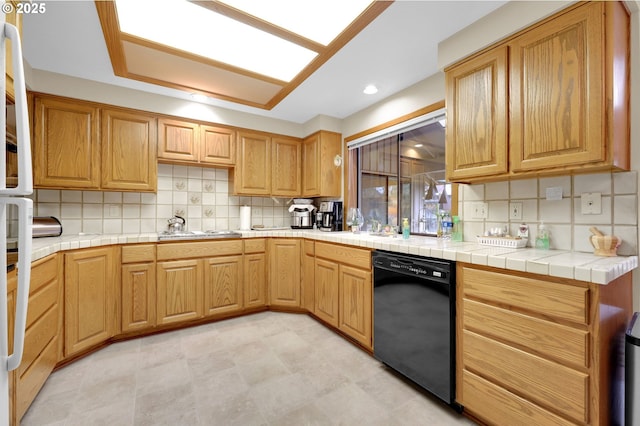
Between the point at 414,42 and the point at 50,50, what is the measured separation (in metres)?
2.62

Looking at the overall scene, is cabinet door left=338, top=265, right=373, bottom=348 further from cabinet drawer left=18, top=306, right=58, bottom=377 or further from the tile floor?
cabinet drawer left=18, top=306, right=58, bottom=377

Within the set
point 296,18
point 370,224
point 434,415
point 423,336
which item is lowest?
point 434,415

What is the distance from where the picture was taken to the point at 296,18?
5.56 ft

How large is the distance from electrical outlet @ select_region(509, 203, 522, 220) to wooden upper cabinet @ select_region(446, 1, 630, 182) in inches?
10.8

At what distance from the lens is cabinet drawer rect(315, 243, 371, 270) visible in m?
2.18

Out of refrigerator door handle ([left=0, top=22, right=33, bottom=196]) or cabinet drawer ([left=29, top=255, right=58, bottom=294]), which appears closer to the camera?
refrigerator door handle ([left=0, top=22, right=33, bottom=196])

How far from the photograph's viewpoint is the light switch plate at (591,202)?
59.1 inches

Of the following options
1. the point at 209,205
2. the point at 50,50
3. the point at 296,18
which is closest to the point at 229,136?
the point at 209,205

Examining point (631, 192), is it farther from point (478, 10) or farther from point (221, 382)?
point (221, 382)

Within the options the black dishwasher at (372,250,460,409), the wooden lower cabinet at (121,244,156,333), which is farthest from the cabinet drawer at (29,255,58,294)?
the black dishwasher at (372,250,460,409)

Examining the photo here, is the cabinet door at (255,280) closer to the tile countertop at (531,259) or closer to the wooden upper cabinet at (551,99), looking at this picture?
the tile countertop at (531,259)

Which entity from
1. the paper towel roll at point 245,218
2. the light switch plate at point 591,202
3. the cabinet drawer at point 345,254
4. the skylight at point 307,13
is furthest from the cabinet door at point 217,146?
the light switch plate at point 591,202

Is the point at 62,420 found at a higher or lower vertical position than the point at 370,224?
lower

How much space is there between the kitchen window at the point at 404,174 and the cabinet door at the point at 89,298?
2.43 metres
